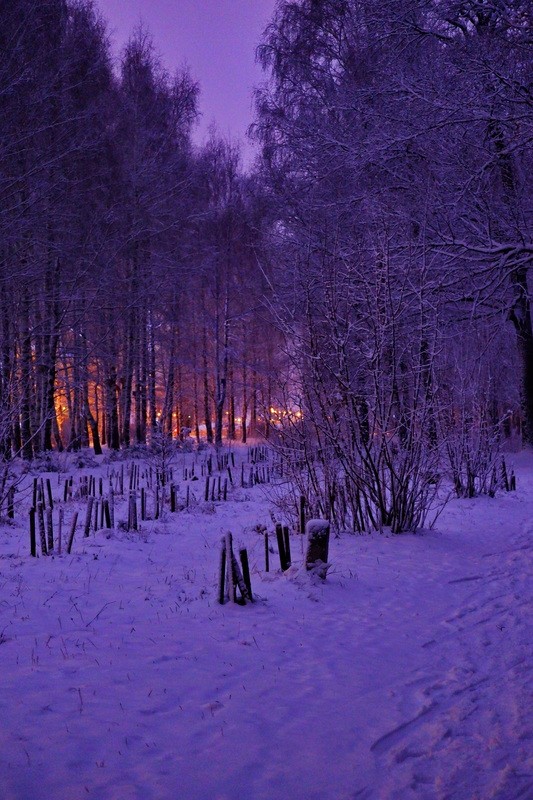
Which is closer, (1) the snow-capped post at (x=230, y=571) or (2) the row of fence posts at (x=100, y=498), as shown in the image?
(1) the snow-capped post at (x=230, y=571)

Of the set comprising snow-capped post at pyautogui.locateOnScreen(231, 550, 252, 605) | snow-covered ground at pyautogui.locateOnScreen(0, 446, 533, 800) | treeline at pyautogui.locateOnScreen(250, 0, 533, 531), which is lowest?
snow-covered ground at pyautogui.locateOnScreen(0, 446, 533, 800)

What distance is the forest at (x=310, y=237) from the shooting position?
7797mm

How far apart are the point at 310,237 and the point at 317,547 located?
441cm

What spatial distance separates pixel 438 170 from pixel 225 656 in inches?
327

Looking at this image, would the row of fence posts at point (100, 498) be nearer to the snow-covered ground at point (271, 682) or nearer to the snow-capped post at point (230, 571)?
the snow-covered ground at point (271, 682)

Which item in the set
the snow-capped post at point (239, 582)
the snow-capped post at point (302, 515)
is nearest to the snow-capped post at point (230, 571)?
the snow-capped post at point (239, 582)

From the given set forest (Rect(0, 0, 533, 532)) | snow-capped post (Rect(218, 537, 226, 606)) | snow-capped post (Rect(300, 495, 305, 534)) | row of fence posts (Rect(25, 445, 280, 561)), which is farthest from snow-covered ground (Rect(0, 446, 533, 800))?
forest (Rect(0, 0, 533, 532))

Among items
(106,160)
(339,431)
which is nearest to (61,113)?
(106,160)

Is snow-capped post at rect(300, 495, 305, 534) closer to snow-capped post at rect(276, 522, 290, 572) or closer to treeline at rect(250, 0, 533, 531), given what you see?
treeline at rect(250, 0, 533, 531)

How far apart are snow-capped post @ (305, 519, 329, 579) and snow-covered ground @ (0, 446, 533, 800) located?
0.16 m

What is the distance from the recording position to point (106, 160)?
58.9ft

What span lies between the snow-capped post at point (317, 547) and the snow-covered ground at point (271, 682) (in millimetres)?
158

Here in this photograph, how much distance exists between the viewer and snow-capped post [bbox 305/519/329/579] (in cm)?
567

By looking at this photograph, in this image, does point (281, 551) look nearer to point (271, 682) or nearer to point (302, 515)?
point (302, 515)
